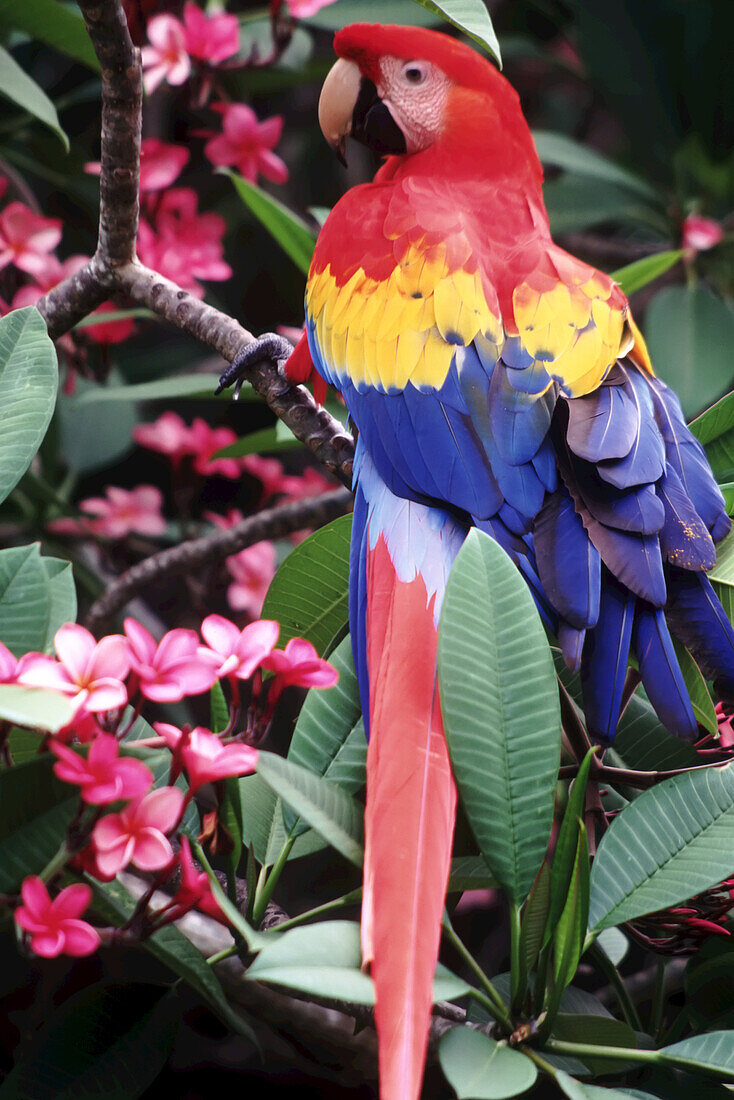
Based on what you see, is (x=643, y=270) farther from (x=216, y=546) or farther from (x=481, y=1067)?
(x=481, y=1067)

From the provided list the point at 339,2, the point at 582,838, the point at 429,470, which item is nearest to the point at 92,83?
the point at 339,2

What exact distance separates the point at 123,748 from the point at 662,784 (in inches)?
10.3

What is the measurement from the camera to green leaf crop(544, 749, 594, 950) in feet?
1.34

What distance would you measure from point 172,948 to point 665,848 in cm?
23

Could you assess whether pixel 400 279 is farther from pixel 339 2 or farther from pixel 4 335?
pixel 339 2

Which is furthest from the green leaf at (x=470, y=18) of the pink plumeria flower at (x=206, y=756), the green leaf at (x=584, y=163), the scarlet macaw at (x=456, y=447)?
the green leaf at (x=584, y=163)

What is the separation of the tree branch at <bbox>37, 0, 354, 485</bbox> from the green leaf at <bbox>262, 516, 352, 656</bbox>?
82mm

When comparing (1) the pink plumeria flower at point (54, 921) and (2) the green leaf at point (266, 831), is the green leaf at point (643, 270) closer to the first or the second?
(2) the green leaf at point (266, 831)

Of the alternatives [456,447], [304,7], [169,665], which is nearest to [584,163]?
[304,7]

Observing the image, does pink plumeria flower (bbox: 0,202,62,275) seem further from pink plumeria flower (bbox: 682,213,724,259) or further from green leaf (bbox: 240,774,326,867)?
pink plumeria flower (bbox: 682,213,724,259)

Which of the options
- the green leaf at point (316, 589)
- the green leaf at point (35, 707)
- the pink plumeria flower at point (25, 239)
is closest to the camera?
the green leaf at point (35, 707)

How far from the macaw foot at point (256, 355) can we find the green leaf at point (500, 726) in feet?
1.07

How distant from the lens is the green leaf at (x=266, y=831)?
0.48 m

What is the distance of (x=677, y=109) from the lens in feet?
4.53
